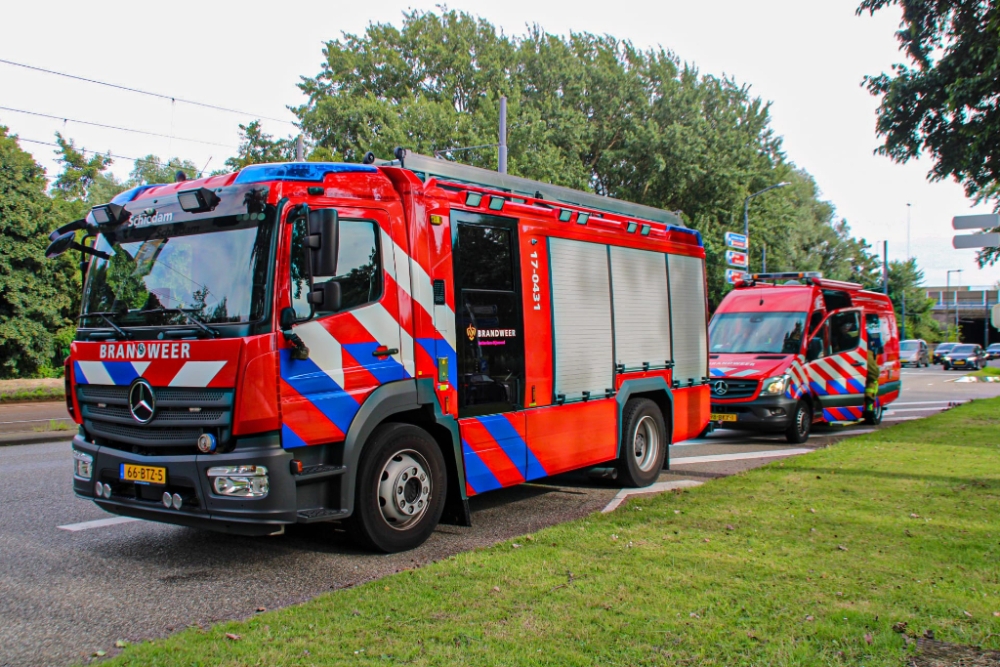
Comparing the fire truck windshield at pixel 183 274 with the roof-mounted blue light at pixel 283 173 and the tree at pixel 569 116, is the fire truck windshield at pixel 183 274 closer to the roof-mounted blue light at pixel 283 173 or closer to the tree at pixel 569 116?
the roof-mounted blue light at pixel 283 173

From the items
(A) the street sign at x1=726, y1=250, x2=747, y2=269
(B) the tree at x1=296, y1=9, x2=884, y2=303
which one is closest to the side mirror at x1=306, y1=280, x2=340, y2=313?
(A) the street sign at x1=726, y1=250, x2=747, y2=269

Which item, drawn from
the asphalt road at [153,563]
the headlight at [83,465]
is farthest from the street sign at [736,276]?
the headlight at [83,465]

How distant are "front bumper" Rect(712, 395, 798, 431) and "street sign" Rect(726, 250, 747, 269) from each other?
43.8 feet

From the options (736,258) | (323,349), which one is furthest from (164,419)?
(736,258)

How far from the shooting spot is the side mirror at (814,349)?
1436 centimetres

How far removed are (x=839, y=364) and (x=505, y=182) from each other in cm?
970

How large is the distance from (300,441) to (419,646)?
1.87m

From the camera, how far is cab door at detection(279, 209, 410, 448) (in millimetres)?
5672

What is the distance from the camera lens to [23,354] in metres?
27.7

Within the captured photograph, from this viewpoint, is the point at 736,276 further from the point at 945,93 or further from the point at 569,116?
the point at 569,116

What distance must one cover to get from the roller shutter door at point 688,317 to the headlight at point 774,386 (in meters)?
3.18

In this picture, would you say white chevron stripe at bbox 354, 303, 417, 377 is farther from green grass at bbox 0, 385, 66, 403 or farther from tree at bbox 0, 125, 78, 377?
tree at bbox 0, 125, 78, 377

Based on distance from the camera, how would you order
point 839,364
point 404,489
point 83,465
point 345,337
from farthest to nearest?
1. point 839,364
2. point 404,489
3. point 83,465
4. point 345,337

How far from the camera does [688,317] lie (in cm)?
1036
